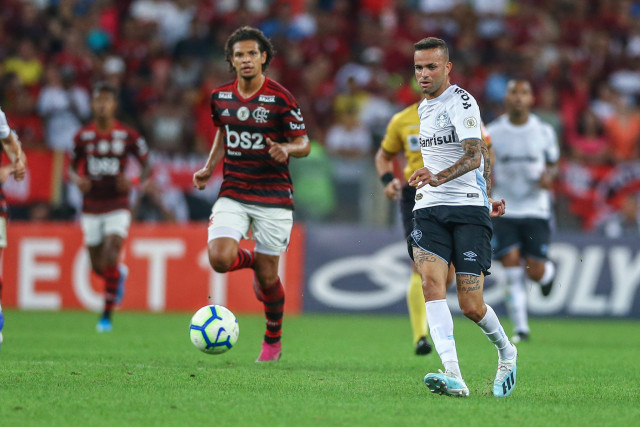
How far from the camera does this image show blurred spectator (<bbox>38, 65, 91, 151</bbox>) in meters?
17.2

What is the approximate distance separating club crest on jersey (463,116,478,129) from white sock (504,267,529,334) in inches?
222

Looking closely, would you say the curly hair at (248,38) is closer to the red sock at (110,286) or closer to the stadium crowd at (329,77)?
the red sock at (110,286)

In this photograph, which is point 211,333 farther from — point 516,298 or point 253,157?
point 516,298

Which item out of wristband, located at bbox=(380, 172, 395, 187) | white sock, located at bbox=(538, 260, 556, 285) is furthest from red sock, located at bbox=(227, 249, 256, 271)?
white sock, located at bbox=(538, 260, 556, 285)

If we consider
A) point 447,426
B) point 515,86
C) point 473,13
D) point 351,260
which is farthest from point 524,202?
point 473,13

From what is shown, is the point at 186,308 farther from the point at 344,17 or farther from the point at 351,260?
the point at 344,17

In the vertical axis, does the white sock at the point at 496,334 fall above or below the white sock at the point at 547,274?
above

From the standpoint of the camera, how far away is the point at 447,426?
5.51 m

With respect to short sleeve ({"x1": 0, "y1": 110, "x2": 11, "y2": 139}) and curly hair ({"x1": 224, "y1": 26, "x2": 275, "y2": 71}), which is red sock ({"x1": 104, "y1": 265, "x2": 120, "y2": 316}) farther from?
curly hair ({"x1": 224, "y1": 26, "x2": 275, "y2": 71})

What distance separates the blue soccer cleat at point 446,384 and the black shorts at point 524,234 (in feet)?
18.4

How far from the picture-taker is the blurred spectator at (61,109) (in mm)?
17234

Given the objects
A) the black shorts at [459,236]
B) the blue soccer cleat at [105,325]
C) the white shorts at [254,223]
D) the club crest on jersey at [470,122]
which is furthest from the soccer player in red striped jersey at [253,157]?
the blue soccer cleat at [105,325]

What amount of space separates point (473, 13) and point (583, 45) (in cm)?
232

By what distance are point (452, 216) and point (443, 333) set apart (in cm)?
78
